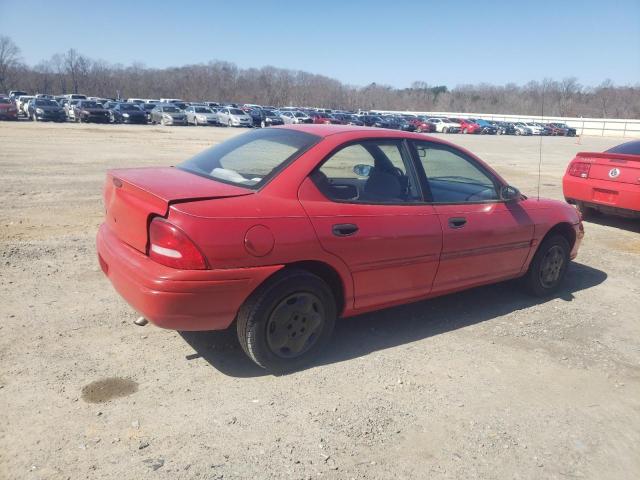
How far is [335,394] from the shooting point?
3387mm

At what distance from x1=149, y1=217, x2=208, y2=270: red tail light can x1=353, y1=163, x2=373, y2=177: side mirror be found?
1.72 metres

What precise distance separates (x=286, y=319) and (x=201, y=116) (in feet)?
139

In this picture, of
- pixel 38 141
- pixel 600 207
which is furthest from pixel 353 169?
pixel 38 141

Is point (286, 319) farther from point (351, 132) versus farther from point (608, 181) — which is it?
point (608, 181)

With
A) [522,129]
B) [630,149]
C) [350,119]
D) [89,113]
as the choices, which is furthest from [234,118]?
[630,149]

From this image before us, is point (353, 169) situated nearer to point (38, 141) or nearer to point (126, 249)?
point (126, 249)

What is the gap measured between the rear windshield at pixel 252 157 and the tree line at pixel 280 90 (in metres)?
96.6

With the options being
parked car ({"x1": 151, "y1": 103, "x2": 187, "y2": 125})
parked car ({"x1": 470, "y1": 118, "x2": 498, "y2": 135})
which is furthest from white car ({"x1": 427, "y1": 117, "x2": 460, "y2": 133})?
parked car ({"x1": 151, "y1": 103, "x2": 187, "y2": 125})

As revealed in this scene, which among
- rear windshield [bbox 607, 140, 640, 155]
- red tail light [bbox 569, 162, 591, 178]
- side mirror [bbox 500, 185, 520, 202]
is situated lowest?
side mirror [bbox 500, 185, 520, 202]

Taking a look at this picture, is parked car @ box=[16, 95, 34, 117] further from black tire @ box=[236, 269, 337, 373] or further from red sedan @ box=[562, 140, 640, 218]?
black tire @ box=[236, 269, 337, 373]

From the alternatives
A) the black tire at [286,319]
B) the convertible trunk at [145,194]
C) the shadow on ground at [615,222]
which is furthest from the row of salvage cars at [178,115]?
the black tire at [286,319]

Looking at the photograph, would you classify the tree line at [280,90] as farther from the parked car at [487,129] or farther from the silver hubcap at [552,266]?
the silver hubcap at [552,266]

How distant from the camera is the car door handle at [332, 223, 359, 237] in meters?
3.55

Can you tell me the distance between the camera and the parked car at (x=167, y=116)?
132 feet
